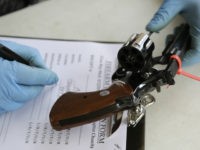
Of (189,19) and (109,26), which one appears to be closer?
(189,19)

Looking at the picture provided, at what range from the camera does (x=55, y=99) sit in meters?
0.67

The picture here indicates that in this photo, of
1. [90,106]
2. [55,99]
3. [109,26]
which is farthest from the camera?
[109,26]

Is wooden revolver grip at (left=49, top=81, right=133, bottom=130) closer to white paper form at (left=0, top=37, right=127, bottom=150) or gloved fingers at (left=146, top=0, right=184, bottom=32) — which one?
white paper form at (left=0, top=37, right=127, bottom=150)

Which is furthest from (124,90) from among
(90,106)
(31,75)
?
(31,75)

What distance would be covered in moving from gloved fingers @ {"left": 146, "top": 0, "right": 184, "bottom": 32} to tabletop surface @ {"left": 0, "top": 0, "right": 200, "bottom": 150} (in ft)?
0.26

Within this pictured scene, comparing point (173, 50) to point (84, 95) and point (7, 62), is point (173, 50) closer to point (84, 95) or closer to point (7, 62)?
point (84, 95)

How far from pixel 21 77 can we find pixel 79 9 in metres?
0.28

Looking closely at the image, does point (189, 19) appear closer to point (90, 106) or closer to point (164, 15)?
point (164, 15)

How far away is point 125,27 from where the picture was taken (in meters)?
0.80

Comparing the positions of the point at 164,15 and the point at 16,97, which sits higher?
the point at 164,15

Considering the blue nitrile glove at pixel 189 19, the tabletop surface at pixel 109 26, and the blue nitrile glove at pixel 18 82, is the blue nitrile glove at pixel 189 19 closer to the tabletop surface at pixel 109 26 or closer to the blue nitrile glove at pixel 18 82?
the tabletop surface at pixel 109 26

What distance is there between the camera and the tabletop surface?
658mm

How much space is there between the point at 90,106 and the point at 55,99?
5.2 inches

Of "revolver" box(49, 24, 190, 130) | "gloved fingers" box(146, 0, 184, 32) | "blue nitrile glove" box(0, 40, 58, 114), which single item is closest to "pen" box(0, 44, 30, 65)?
"blue nitrile glove" box(0, 40, 58, 114)
